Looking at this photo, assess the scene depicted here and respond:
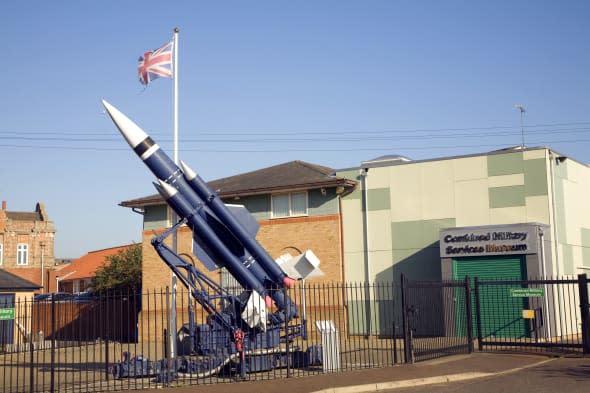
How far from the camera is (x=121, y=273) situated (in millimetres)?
49812

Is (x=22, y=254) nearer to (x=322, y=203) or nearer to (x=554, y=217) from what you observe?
(x=322, y=203)

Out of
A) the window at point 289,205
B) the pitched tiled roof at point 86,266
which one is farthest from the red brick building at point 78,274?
the window at point 289,205

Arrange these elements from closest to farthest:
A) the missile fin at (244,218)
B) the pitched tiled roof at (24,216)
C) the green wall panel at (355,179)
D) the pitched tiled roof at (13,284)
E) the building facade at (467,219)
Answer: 1. the missile fin at (244,218)
2. the building facade at (467,219)
3. the green wall panel at (355,179)
4. the pitched tiled roof at (13,284)
5. the pitched tiled roof at (24,216)

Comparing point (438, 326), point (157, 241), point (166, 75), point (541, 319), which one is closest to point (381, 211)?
point (438, 326)

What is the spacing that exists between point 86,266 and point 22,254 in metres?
5.67

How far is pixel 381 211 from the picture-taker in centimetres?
3027

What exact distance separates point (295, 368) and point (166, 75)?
1066 centimetres

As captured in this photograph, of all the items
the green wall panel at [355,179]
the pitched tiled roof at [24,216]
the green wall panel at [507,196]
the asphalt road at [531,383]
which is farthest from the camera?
the pitched tiled roof at [24,216]

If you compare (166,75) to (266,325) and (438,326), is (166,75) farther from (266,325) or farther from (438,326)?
(438,326)

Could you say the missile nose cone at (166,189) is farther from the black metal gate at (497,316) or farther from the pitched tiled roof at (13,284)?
the pitched tiled roof at (13,284)

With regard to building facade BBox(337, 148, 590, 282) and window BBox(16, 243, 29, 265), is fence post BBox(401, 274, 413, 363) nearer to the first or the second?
building facade BBox(337, 148, 590, 282)

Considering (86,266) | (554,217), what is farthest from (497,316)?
(86,266)

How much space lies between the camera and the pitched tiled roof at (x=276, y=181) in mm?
30834

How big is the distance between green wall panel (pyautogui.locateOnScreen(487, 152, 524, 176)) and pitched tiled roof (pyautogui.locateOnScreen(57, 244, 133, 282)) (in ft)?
138
